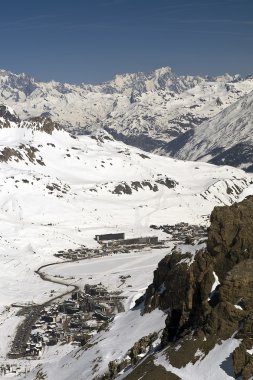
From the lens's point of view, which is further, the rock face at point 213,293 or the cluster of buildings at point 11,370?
the cluster of buildings at point 11,370

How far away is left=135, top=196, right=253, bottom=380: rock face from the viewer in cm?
5559

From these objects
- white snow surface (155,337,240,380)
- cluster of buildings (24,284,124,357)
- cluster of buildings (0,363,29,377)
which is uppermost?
white snow surface (155,337,240,380)

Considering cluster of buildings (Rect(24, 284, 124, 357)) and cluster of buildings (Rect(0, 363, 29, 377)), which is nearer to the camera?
cluster of buildings (Rect(0, 363, 29, 377))

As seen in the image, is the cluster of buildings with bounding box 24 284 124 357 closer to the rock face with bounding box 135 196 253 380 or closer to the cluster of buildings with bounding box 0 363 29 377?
the cluster of buildings with bounding box 0 363 29 377

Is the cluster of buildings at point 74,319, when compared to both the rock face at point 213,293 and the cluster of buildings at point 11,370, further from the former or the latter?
the rock face at point 213,293

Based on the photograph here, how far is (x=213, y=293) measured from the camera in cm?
6269

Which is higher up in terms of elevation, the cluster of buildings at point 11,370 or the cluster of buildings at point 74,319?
the cluster of buildings at point 74,319

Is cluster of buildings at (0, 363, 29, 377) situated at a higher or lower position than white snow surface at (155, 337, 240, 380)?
lower

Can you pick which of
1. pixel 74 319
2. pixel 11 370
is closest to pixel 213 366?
pixel 11 370

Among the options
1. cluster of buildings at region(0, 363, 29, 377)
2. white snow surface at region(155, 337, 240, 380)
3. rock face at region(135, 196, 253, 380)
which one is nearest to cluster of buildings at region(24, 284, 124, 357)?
cluster of buildings at region(0, 363, 29, 377)

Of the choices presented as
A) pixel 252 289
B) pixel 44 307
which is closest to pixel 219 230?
pixel 252 289

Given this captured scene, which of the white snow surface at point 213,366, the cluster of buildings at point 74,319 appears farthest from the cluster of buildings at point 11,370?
the white snow surface at point 213,366

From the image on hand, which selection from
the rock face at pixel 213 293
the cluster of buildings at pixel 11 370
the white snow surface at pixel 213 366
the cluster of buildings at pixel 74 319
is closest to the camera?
the white snow surface at pixel 213 366

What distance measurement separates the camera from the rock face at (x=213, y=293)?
55594 millimetres
